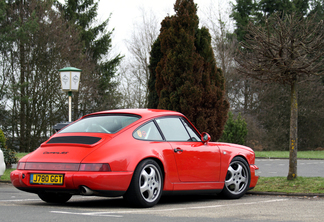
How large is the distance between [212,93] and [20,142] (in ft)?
51.3

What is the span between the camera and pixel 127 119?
23.7 ft

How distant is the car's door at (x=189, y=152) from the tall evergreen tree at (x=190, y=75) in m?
12.4

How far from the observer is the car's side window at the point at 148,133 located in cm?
699

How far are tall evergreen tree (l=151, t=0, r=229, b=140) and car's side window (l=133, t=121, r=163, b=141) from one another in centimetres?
1309

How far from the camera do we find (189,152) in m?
7.54

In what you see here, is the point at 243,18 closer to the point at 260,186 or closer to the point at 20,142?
the point at 20,142

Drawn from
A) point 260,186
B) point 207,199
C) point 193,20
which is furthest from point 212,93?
point 207,199

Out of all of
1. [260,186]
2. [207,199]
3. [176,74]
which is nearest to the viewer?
[207,199]

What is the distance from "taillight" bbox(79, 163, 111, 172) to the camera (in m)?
6.26

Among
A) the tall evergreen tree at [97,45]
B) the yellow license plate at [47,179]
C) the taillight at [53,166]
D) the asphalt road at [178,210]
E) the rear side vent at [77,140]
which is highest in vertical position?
the tall evergreen tree at [97,45]

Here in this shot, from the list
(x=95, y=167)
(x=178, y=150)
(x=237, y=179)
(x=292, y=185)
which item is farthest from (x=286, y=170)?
(x=95, y=167)

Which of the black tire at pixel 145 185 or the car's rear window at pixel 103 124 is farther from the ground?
the car's rear window at pixel 103 124

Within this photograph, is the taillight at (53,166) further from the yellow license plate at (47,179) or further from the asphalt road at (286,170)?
the asphalt road at (286,170)

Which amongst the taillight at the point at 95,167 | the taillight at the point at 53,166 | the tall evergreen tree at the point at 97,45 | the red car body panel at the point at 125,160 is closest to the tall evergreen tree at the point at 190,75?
the red car body panel at the point at 125,160
